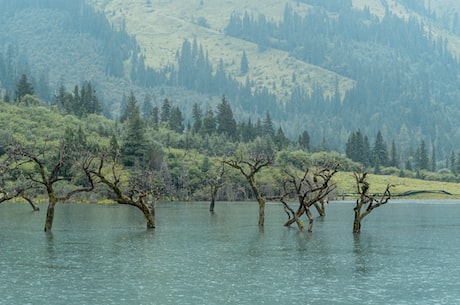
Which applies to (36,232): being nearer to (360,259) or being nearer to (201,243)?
(201,243)

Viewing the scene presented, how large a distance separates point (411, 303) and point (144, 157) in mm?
154352

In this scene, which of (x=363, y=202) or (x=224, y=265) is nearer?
(x=224, y=265)

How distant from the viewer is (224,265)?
59.0 meters

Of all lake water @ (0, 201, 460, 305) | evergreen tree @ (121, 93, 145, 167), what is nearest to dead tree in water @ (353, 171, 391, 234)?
lake water @ (0, 201, 460, 305)

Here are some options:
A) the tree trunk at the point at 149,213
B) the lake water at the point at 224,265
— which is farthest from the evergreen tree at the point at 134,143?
the tree trunk at the point at 149,213

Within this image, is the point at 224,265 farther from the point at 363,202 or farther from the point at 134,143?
the point at 134,143

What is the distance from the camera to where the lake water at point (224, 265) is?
151 ft

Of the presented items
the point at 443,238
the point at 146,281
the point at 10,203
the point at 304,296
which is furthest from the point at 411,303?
the point at 10,203

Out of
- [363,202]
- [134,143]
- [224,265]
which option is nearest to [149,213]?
[363,202]

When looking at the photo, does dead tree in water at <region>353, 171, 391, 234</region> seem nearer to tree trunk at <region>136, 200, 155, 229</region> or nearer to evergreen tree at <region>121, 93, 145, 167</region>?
tree trunk at <region>136, 200, 155, 229</region>

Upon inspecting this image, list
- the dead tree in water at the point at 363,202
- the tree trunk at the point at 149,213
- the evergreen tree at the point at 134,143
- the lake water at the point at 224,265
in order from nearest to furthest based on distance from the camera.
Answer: the lake water at the point at 224,265 < the dead tree in water at the point at 363,202 < the tree trunk at the point at 149,213 < the evergreen tree at the point at 134,143

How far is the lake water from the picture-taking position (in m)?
46.0

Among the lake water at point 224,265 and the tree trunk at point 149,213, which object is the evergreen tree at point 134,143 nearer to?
the lake water at point 224,265

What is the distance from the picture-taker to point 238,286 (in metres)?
49.2
